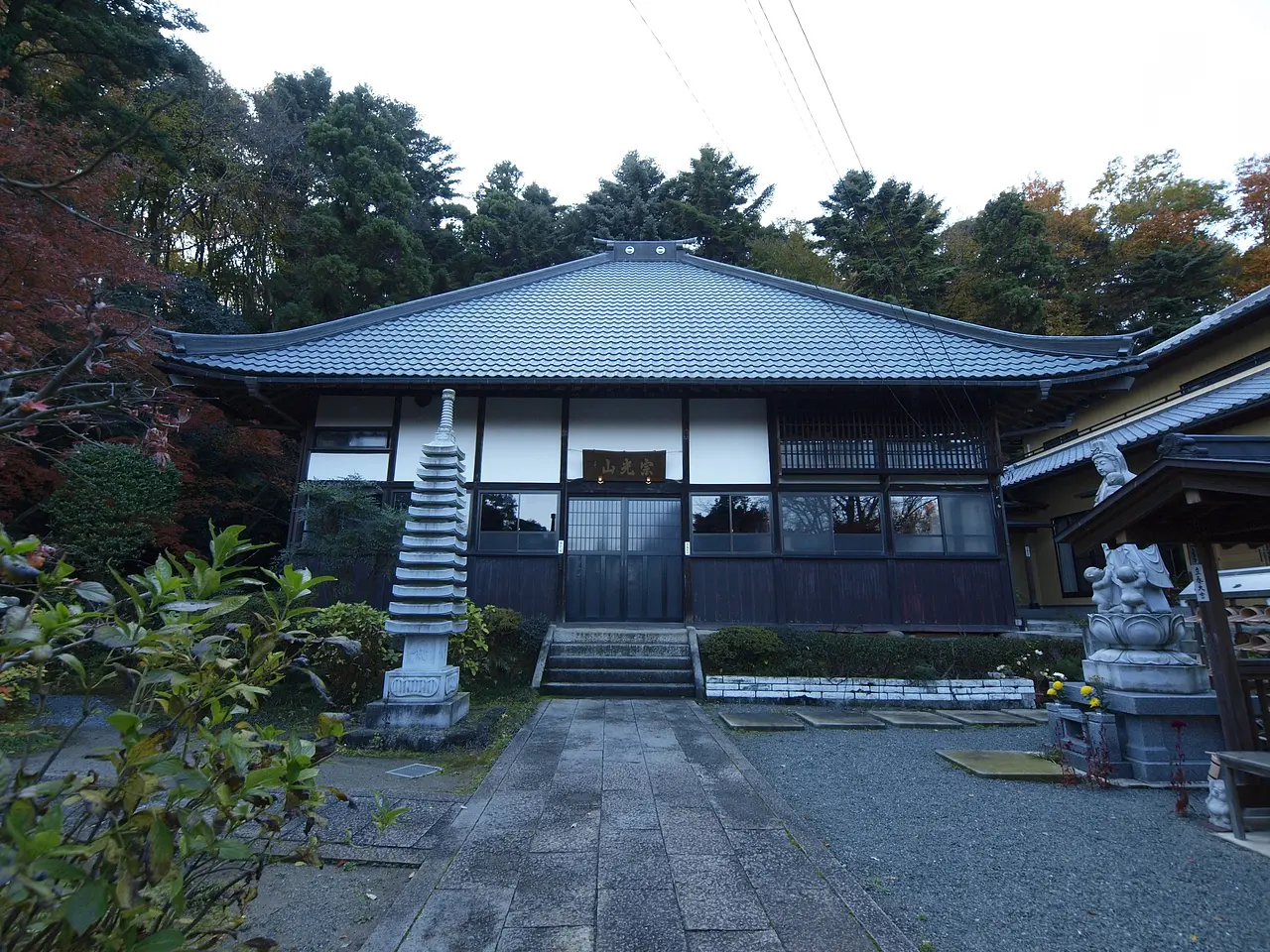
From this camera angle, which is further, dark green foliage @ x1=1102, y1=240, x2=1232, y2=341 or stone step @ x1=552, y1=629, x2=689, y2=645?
dark green foliage @ x1=1102, y1=240, x2=1232, y2=341

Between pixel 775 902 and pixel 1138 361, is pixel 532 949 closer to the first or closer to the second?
pixel 775 902

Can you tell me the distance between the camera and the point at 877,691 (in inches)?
310

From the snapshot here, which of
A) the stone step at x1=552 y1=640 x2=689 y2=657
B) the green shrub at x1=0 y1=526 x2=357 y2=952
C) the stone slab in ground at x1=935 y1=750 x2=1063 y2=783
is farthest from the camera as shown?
the stone step at x1=552 y1=640 x2=689 y2=657

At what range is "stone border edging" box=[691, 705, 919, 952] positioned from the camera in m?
2.38

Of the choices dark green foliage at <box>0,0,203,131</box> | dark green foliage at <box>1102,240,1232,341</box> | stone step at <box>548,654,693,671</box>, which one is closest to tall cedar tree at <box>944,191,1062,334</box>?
dark green foliage at <box>1102,240,1232,341</box>

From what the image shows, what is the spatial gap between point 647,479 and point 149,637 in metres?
8.92

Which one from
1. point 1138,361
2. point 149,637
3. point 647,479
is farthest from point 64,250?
point 1138,361

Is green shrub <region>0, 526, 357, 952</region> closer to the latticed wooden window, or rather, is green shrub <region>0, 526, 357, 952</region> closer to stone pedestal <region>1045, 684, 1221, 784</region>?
stone pedestal <region>1045, 684, 1221, 784</region>

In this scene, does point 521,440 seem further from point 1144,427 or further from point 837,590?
point 1144,427

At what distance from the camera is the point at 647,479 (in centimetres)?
1028

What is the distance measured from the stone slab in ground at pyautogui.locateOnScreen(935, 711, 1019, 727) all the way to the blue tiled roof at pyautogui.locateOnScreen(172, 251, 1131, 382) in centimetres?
501

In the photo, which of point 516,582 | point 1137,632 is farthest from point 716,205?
point 1137,632

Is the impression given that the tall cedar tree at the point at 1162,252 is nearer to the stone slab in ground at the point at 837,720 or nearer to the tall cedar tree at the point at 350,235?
the stone slab in ground at the point at 837,720

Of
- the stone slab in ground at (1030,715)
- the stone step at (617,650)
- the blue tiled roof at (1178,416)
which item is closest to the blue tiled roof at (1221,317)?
the blue tiled roof at (1178,416)
